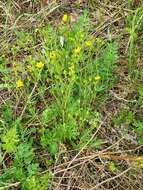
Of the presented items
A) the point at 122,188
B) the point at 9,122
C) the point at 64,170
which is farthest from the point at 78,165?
the point at 9,122

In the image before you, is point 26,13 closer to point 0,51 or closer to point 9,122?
point 0,51

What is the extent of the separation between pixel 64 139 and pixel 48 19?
0.98 metres

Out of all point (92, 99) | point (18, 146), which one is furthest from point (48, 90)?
point (18, 146)

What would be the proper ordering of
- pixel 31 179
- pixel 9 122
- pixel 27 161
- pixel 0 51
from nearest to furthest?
pixel 31 179 → pixel 27 161 → pixel 9 122 → pixel 0 51

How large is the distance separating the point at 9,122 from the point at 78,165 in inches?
18.0

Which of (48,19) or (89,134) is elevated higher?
(48,19)

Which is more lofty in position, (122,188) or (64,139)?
(64,139)

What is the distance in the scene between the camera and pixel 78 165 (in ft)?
7.84

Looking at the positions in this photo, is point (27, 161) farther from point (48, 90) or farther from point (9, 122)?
point (48, 90)

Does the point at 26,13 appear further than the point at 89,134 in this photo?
Yes

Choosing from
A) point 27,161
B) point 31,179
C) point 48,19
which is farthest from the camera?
point 48,19

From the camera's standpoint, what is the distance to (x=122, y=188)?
2.34 m

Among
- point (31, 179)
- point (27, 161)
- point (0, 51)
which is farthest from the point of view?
point (0, 51)

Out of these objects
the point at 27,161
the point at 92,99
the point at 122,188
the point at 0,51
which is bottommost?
the point at 122,188
